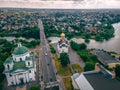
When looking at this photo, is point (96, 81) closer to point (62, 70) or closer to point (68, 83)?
point (68, 83)

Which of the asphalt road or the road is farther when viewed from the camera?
the asphalt road

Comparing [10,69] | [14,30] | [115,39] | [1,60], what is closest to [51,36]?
[14,30]

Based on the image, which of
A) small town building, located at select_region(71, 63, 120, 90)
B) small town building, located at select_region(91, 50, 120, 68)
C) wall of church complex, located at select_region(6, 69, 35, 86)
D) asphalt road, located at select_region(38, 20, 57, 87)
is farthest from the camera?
small town building, located at select_region(91, 50, 120, 68)

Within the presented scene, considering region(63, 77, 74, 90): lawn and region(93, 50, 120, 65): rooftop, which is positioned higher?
region(93, 50, 120, 65): rooftop

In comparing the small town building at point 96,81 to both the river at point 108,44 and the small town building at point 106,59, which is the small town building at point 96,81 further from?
the river at point 108,44

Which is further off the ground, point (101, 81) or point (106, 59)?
point (101, 81)

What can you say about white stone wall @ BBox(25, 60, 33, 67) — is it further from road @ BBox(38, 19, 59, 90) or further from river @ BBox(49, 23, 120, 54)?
river @ BBox(49, 23, 120, 54)

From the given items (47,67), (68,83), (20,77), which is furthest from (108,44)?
(20,77)

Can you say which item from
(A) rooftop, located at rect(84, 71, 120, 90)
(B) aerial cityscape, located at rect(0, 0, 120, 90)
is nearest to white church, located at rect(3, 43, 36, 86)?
(B) aerial cityscape, located at rect(0, 0, 120, 90)
